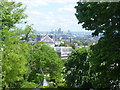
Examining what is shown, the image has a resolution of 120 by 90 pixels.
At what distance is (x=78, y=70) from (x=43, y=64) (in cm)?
169

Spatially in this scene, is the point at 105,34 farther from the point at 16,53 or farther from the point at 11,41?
the point at 16,53

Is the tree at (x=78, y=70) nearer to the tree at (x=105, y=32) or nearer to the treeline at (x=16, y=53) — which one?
the treeline at (x=16, y=53)

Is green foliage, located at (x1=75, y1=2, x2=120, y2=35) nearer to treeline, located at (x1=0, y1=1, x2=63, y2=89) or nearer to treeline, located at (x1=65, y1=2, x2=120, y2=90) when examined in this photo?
treeline, located at (x1=65, y1=2, x2=120, y2=90)

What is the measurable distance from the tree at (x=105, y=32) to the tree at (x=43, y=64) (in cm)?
324

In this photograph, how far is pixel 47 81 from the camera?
214 inches

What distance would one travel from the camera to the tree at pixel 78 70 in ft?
12.8

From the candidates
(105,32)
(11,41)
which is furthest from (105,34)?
(11,41)

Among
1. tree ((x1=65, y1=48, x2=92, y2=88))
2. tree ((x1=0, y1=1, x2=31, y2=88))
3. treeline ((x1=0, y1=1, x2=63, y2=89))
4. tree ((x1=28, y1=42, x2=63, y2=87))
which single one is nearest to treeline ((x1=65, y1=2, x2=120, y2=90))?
treeline ((x1=0, y1=1, x2=63, y2=89))

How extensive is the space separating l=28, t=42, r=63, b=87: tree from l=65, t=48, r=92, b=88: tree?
129 centimetres

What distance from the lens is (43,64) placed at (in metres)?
5.43

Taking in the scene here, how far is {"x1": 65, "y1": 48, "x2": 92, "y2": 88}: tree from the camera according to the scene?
153 inches

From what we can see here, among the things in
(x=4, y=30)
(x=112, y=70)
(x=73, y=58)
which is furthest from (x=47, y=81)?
(x=112, y=70)

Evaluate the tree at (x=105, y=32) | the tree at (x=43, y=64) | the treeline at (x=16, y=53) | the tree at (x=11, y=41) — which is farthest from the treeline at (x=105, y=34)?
the tree at (x=43, y=64)

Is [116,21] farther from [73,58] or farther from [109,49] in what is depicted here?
[73,58]
